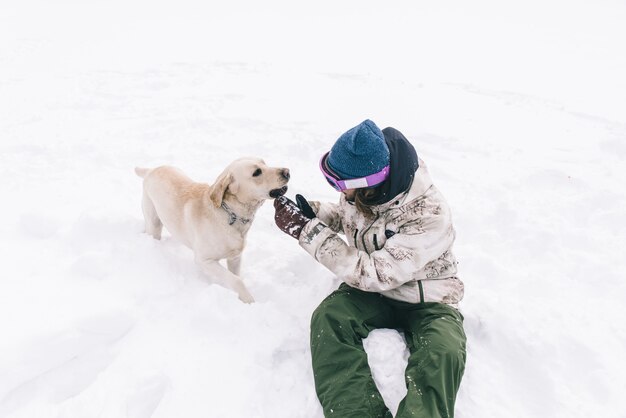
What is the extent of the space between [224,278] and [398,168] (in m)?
1.56

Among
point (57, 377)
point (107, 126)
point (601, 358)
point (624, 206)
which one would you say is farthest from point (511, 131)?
point (57, 377)

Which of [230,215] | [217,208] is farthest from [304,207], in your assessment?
[217,208]

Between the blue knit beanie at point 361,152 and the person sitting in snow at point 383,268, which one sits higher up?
the blue knit beanie at point 361,152

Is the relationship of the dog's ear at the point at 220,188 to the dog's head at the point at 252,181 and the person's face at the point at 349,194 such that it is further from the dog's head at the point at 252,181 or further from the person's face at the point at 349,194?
the person's face at the point at 349,194

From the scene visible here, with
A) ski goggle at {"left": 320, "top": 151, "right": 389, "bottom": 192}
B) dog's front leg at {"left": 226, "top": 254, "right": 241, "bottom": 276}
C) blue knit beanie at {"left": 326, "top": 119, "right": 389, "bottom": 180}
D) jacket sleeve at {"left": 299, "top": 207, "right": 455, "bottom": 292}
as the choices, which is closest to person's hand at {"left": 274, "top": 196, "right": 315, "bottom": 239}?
jacket sleeve at {"left": 299, "top": 207, "right": 455, "bottom": 292}

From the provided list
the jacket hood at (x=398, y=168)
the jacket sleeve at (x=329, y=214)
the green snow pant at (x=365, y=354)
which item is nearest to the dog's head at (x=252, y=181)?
A: the jacket sleeve at (x=329, y=214)

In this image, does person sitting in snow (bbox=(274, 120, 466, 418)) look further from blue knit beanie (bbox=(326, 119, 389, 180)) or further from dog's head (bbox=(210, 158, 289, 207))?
dog's head (bbox=(210, 158, 289, 207))

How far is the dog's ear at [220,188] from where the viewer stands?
3201mm

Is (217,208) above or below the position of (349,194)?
below

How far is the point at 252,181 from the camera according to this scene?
3.20 m

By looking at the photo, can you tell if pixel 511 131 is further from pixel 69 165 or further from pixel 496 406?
pixel 69 165

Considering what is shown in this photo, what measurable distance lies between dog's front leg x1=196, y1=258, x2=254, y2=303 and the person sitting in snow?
601 millimetres

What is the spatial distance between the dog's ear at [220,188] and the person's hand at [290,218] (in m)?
0.42

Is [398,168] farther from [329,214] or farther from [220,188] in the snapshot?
[220,188]
